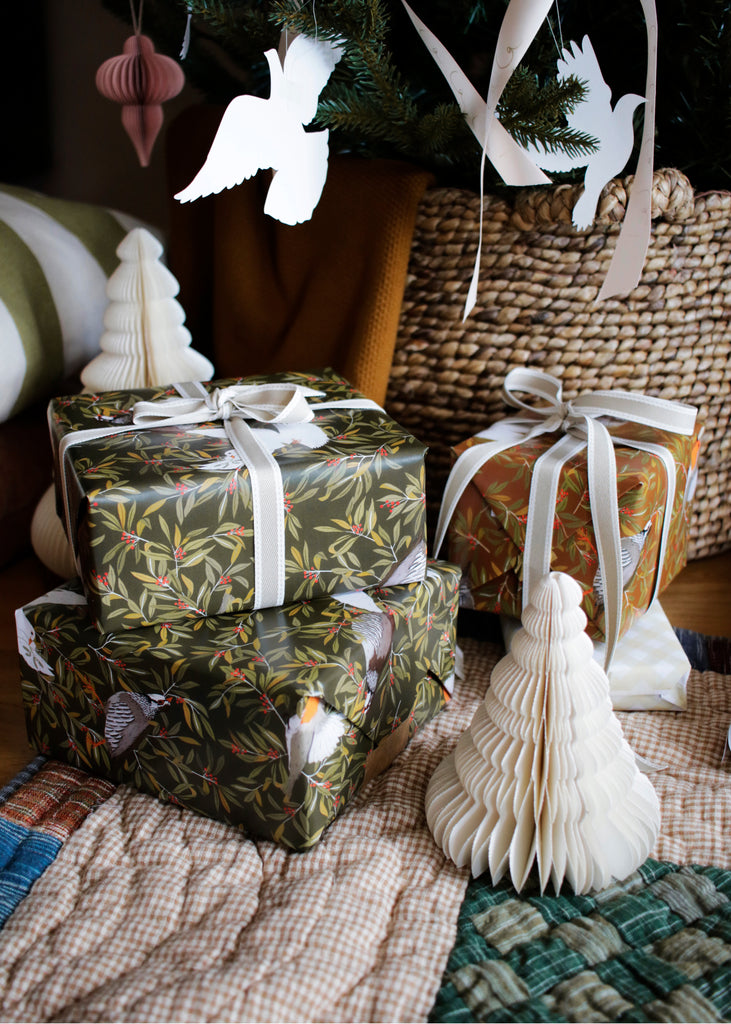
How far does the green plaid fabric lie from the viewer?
45 cm

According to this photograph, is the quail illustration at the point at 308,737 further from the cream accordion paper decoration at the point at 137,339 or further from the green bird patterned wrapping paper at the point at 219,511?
the cream accordion paper decoration at the point at 137,339

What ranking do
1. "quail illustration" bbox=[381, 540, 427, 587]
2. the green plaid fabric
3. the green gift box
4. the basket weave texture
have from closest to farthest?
the green plaid fabric → the green gift box → "quail illustration" bbox=[381, 540, 427, 587] → the basket weave texture

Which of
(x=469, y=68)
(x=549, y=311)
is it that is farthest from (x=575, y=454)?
(x=469, y=68)

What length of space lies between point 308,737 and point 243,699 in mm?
48

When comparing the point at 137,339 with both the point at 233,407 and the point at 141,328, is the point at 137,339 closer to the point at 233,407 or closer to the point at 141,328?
the point at 141,328

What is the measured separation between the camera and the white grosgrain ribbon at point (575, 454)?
692 mm

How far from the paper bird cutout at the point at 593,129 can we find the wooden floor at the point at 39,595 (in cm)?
39

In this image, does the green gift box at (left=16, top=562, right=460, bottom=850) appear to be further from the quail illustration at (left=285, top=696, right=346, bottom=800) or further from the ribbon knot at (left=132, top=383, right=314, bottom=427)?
the ribbon knot at (left=132, top=383, right=314, bottom=427)

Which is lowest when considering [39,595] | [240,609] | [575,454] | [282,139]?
[39,595]

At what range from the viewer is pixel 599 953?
1.58 ft

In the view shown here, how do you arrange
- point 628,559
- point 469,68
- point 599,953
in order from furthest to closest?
1. point 469,68
2. point 628,559
3. point 599,953

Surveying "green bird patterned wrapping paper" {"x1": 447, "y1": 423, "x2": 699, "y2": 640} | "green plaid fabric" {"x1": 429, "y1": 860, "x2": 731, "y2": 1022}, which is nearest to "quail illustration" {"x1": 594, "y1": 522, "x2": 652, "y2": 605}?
"green bird patterned wrapping paper" {"x1": 447, "y1": 423, "x2": 699, "y2": 640}

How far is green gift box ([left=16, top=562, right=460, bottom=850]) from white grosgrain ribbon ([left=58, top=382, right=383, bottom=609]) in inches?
1.4

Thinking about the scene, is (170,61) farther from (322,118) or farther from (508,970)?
(508,970)
